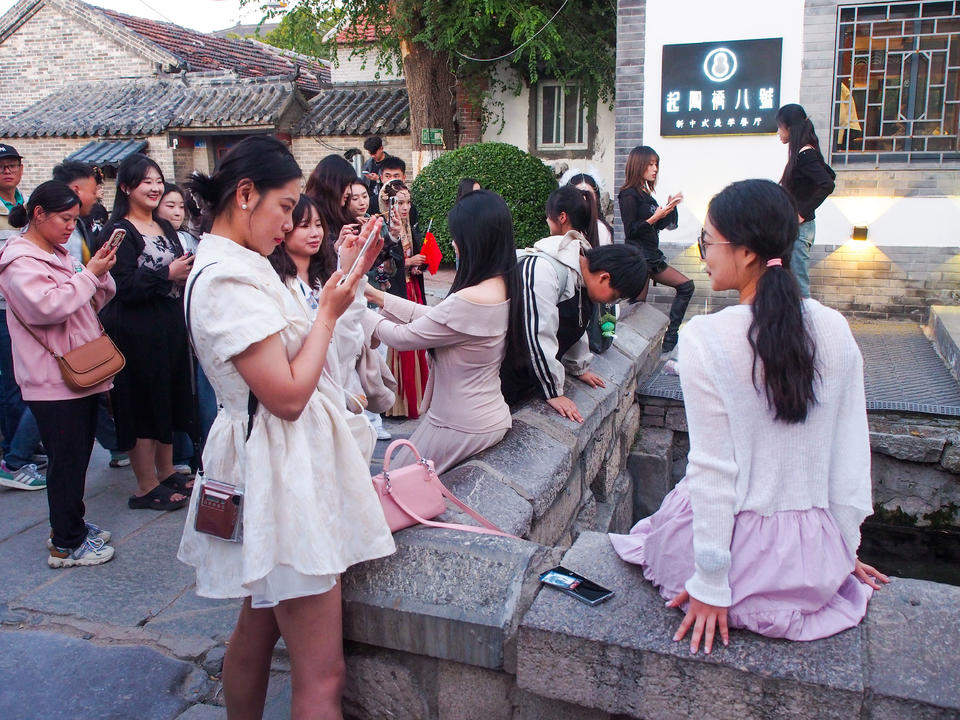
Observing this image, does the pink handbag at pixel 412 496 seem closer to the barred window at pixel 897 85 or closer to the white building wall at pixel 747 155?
the white building wall at pixel 747 155

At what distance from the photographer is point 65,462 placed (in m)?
3.50

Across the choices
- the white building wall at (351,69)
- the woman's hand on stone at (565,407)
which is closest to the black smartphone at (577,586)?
the woman's hand on stone at (565,407)

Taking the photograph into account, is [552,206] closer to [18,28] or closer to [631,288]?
[631,288]

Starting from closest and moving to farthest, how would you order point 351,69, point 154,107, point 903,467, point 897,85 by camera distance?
point 903,467 < point 897,85 < point 154,107 < point 351,69

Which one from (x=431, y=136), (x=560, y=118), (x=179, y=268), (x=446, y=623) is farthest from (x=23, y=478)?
(x=560, y=118)

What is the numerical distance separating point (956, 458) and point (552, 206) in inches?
125

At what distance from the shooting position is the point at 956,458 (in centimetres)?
528

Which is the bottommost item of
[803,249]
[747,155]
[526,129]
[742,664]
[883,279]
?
[742,664]

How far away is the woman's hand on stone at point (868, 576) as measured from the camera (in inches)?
80.4

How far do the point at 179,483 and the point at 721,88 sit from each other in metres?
7.00

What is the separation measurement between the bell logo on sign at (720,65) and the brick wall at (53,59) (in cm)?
1545

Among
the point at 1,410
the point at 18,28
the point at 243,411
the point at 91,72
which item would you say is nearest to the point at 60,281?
the point at 1,410

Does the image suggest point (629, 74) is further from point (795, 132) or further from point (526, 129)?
point (526, 129)

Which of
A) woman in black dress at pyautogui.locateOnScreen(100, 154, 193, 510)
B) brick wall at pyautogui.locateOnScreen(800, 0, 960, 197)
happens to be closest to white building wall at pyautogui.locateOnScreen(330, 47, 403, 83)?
brick wall at pyautogui.locateOnScreen(800, 0, 960, 197)
